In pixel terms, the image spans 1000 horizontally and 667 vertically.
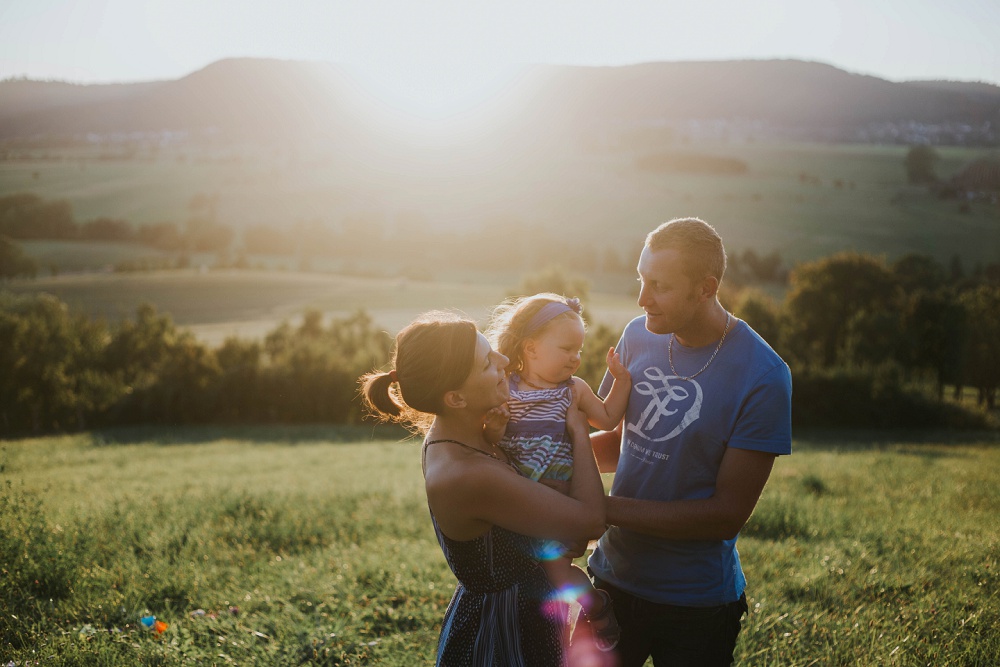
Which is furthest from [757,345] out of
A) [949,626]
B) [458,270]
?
[458,270]

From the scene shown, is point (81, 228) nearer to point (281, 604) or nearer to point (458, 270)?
point (458, 270)

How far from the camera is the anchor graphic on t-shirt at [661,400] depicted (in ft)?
8.71

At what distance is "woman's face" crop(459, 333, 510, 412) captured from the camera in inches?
93.5

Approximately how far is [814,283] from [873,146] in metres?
111

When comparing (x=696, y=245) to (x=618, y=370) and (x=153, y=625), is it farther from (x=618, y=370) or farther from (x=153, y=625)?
(x=153, y=625)

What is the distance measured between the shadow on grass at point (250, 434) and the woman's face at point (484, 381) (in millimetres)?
20331

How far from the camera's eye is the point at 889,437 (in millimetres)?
26094

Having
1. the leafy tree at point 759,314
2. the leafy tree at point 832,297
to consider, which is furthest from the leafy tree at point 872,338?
the leafy tree at point 759,314

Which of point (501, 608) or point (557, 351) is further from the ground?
point (557, 351)

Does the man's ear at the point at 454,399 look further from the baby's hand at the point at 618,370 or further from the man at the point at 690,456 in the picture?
the baby's hand at the point at 618,370

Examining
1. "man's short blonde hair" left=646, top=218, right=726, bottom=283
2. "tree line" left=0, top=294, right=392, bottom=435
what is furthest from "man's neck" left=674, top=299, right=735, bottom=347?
"tree line" left=0, top=294, right=392, bottom=435

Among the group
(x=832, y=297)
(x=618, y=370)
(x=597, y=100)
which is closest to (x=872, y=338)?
(x=832, y=297)

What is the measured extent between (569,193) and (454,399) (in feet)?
410

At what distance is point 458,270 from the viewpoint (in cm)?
9512
